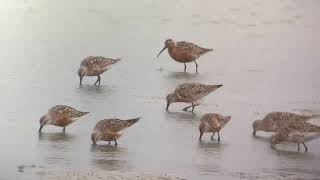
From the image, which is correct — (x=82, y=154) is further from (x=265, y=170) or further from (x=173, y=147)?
(x=265, y=170)

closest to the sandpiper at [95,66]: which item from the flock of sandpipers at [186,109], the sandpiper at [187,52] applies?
the flock of sandpipers at [186,109]

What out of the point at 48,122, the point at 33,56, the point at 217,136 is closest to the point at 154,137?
the point at 217,136

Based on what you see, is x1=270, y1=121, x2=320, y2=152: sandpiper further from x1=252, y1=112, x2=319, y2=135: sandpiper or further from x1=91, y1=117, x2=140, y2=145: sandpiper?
x1=91, y1=117, x2=140, y2=145: sandpiper

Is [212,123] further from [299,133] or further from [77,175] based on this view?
[77,175]

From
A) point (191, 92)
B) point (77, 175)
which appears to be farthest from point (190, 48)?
point (77, 175)

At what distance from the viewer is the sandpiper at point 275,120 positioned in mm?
2307

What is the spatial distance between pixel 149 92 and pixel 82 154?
35cm

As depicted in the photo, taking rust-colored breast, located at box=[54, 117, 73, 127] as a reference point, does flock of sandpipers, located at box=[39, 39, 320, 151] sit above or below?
above

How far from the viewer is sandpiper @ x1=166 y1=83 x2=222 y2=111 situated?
2389 millimetres

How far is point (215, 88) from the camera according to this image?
7.87 ft

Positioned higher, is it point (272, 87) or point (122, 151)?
point (272, 87)

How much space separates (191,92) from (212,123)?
14 centimetres

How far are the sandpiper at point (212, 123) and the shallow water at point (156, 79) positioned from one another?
0.02 m

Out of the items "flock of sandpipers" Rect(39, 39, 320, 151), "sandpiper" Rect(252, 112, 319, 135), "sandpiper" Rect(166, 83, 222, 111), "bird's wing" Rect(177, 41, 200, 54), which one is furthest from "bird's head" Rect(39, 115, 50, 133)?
"sandpiper" Rect(252, 112, 319, 135)
